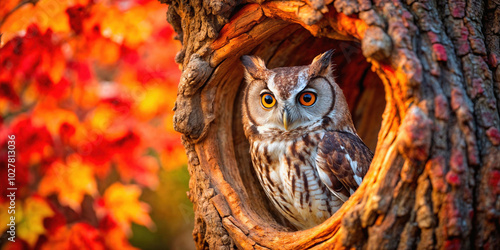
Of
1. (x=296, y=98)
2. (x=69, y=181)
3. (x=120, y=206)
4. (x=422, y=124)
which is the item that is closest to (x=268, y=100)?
(x=296, y=98)

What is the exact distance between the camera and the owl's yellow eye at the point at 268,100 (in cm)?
227

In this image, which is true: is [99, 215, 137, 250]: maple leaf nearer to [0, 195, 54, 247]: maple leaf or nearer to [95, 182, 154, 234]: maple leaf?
[95, 182, 154, 234]: maple leaf

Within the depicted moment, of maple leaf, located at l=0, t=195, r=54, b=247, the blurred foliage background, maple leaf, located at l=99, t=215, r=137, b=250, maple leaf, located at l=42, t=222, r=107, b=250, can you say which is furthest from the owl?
maple leaf, located at l=0, t=195, r=54, b=247

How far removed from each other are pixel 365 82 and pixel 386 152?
1.62m

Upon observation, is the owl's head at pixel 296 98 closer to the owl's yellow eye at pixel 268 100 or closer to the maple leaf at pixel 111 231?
the owl's yellow eye at pixel 268 100

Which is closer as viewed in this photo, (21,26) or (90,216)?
(21,26)

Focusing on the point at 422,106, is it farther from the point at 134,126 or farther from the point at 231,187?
the point at 134,126

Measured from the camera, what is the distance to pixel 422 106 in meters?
1.49

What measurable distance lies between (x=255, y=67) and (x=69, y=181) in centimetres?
185

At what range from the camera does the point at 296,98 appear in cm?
220

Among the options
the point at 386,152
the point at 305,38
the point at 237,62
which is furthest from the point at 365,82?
the point at 386,152

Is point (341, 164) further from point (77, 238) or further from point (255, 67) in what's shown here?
point (77, 238)

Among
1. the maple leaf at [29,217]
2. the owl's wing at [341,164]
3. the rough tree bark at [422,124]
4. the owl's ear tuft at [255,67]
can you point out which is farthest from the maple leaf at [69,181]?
the owl's wing at [341,164]

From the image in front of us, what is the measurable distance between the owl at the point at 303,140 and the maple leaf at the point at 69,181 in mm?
1537
